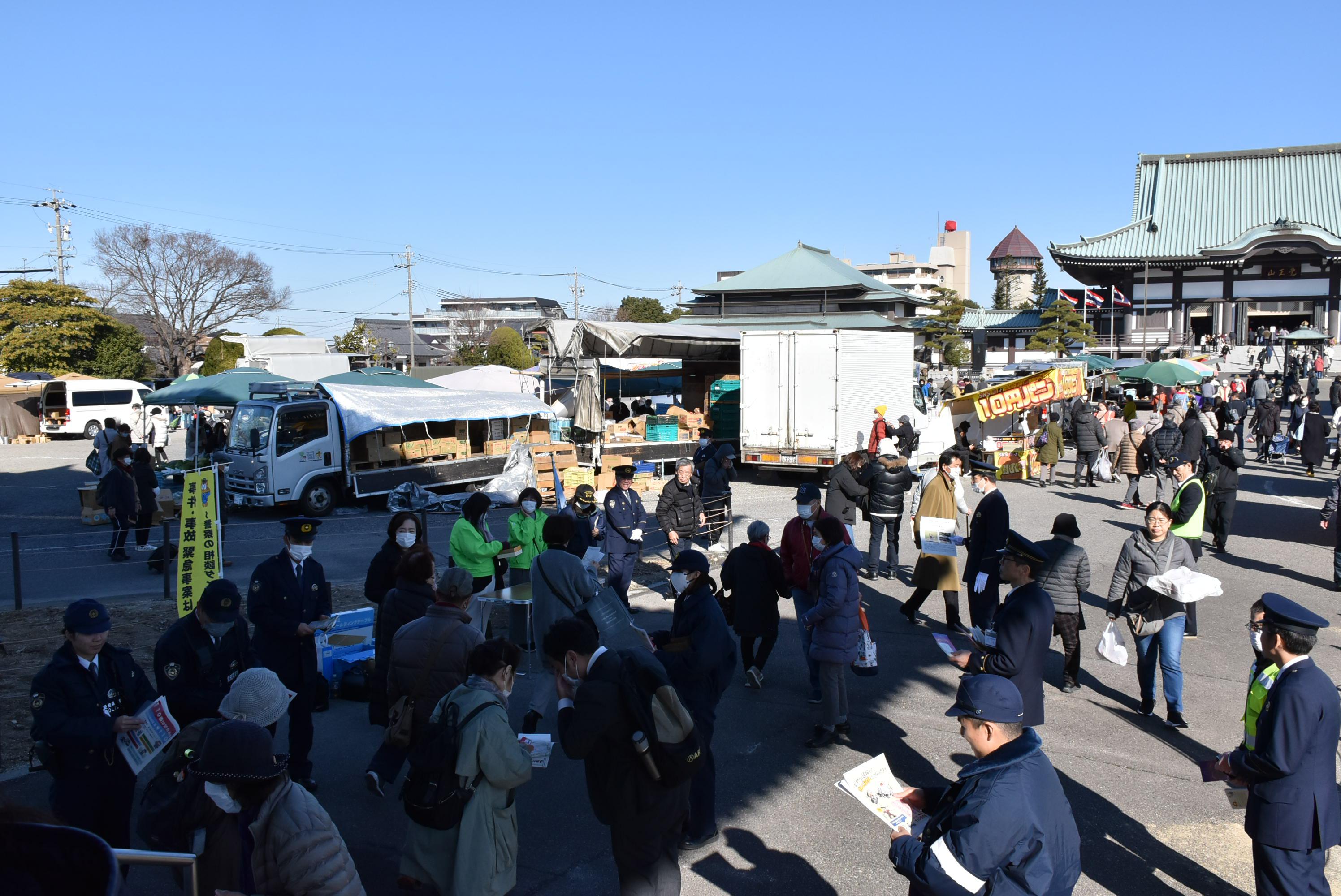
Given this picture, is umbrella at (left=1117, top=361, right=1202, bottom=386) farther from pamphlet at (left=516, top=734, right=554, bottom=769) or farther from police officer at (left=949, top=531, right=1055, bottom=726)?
pamphlet at (left=516, top=734, right=554, bottom=769)

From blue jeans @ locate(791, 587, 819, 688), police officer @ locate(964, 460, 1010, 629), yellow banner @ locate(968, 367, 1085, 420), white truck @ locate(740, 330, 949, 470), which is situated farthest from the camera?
yellow banner @ locate(968, 367, 1085, 420)

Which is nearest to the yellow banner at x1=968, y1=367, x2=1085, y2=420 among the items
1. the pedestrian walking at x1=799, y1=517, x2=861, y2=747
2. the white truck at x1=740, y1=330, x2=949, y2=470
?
the white truck at x1=740, y1=330, x2=949, y2=470

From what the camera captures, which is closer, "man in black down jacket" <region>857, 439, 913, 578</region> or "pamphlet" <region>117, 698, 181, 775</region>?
"pamphlet" <region>117, 698, 181, 775</region>

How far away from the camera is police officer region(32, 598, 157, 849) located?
13.1 feet

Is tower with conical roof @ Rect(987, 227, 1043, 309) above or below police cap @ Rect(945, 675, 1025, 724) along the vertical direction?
above

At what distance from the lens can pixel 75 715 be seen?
404cm

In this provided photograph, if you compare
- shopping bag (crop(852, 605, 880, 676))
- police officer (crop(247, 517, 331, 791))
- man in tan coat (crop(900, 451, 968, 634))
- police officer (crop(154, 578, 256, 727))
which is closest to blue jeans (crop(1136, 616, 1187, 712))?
shopping bag (crop(852, 605, 880, 676))

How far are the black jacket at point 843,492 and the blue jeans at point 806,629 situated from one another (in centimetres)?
310

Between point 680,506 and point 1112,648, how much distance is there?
15.5 ft

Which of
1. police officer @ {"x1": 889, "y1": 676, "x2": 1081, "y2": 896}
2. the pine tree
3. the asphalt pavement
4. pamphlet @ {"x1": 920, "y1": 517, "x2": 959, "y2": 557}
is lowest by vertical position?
the asphalt pavement

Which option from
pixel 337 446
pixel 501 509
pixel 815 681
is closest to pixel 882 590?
pixel 815 681

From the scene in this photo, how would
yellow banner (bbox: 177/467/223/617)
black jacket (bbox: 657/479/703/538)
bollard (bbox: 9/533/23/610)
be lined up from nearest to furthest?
1. yellow banner (bbox: 177/467/223/617)
2. bollard (bbox: 9/533/23/610)
3. black jacket (bbox: 657/479/703/538)

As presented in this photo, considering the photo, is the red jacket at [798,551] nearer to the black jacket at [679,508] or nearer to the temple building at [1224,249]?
the black jacket at [679,508]

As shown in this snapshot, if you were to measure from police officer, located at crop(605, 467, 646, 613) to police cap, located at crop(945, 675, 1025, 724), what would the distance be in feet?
21.3
